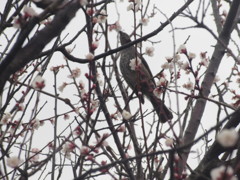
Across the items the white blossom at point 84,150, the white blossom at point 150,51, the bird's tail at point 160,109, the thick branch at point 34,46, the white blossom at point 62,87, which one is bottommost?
the thick branch at point 34,46

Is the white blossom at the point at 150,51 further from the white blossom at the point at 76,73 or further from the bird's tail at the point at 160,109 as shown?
the white blossom at the point at 76,73

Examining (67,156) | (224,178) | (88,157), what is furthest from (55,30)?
(67,156)

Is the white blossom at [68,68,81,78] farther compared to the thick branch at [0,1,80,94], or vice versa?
the white blossom at [68,68,81,78]

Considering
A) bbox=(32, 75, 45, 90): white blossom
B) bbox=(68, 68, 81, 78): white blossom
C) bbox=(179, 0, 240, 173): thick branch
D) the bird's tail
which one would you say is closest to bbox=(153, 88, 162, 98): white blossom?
the bird's tail

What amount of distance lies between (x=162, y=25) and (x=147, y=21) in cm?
142

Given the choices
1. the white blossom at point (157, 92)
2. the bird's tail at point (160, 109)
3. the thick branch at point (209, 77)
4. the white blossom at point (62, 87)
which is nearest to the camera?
the bird's tail at point (160, 109)

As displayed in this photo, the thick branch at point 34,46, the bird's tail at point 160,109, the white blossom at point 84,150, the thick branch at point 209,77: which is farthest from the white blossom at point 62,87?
the thick branch at point 34,46

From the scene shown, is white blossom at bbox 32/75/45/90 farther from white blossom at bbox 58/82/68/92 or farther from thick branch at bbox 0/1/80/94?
white blossom at bbox 58/82/68/92

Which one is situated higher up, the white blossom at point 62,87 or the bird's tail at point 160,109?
the white blossom at point 62,87

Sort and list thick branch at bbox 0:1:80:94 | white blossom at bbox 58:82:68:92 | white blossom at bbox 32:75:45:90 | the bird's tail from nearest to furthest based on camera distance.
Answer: thick branch at bbox 0:1:80:94 → white blossom at bbox 32:75:45:90 → the bird's tail → white blossom at bbox 58:82:68:92

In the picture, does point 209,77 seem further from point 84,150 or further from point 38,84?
point 38,84

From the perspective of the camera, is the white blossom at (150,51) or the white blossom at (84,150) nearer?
the white blossom at (84,150)

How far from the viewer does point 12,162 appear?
1.96 metres

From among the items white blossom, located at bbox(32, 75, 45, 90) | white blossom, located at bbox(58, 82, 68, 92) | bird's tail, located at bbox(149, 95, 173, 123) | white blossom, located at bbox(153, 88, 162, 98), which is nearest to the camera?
white blossom, located at bbox(32, 75, 45, 90)
